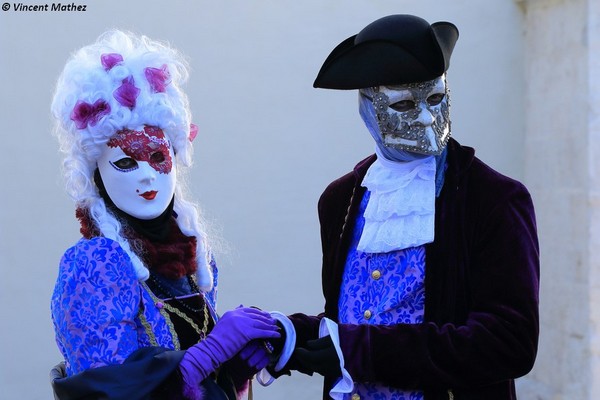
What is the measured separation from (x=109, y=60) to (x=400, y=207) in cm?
106

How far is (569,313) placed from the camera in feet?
21.4

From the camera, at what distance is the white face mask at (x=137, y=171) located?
377 centimetres

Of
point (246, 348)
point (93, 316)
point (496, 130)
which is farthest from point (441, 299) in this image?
point (496, 130)

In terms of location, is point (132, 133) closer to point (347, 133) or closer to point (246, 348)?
point (246, 348)

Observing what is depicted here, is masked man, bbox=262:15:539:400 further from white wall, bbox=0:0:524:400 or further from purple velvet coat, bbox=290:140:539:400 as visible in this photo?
white wall, bbox=0:0:524:400

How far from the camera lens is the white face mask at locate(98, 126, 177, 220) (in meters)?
3.77

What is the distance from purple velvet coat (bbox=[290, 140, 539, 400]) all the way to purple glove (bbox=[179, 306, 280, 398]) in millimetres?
288

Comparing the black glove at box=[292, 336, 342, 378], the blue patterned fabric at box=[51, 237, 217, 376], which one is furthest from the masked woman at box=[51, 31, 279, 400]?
the black glove at box=[292, 336, 342, 378]

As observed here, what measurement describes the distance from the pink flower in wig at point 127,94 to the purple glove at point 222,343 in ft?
2.46

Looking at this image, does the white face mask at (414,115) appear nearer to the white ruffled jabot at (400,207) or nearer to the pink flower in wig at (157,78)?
the white ruffled jabot at (400,207)

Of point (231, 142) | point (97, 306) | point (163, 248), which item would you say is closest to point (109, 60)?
point (163, 248)

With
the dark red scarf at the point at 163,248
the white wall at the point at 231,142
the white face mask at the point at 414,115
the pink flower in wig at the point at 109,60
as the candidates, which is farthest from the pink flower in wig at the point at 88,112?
the white wall at the point at 231,142

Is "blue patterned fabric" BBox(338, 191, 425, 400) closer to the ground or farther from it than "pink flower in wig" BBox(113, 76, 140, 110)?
closer to the ground

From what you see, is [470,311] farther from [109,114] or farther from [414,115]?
[109,114]
